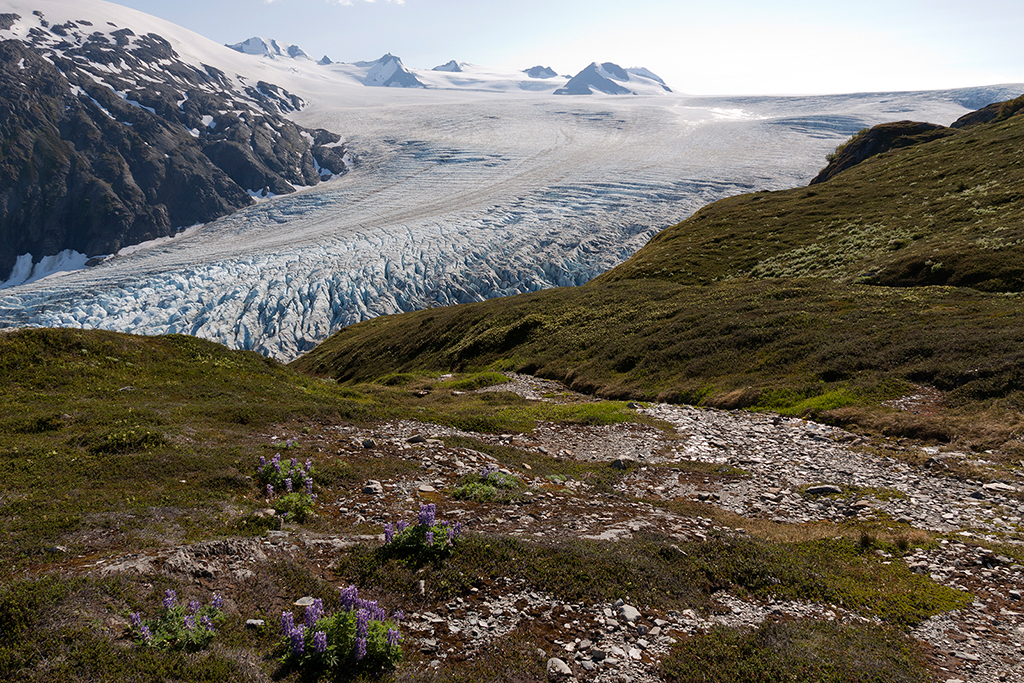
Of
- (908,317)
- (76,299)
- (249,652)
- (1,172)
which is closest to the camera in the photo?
(249,652)

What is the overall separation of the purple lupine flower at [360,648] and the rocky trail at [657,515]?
2.69 feet

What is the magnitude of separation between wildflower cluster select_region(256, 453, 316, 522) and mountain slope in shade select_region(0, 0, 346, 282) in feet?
570

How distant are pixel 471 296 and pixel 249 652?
83831mm

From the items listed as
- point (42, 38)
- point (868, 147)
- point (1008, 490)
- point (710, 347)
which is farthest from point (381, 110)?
point (1008, 490)

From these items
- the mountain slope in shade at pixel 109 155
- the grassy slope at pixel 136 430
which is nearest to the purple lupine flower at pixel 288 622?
the grassy slope at pixel 136 430

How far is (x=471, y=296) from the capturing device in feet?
291

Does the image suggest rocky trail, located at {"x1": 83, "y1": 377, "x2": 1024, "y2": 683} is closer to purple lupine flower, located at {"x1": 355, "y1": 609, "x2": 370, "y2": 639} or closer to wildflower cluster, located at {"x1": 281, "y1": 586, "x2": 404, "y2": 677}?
wildflower cluster, located at {"x1": 281, "y1": 586, "x2": 404, "y2": 677}

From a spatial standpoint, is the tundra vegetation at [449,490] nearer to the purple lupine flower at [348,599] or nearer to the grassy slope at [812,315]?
the purple lupine flower at [348,599]

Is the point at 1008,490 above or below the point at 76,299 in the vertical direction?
above

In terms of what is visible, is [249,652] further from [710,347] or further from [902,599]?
[710,347]

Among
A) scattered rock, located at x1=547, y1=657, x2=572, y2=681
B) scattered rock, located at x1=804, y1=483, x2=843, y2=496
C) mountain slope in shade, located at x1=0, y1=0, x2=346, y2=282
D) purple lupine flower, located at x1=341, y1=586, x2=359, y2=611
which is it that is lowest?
scattered rock, located at x1=804, y1=483, x2=843, y2=496

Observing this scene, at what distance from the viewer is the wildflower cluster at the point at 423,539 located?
25.6 ft

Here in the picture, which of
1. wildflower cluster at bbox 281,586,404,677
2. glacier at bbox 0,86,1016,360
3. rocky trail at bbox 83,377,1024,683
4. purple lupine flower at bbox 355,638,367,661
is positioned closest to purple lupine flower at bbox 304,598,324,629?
wildflower cluster at bbox 281,586,404,677

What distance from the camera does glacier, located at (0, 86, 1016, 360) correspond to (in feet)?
255
